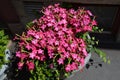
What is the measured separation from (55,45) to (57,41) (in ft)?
0.19

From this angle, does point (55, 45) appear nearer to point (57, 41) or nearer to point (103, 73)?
point (57, 41)

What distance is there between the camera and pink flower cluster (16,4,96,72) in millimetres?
2953

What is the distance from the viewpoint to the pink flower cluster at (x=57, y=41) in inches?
116

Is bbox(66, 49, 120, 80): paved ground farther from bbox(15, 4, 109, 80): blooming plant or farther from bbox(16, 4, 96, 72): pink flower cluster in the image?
bbox(16, 4, 96, 72): pink flower cluster

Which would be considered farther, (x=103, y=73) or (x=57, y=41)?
(x=103, y=73)

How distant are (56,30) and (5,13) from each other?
1535mm

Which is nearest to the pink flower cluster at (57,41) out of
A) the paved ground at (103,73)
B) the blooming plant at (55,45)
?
the blooming plant at (55,45)


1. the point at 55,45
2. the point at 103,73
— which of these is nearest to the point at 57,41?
the point at 55,45

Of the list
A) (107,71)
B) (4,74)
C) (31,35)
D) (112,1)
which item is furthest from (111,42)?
(4,74)

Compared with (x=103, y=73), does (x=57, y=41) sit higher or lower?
higher

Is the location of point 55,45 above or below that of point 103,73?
above

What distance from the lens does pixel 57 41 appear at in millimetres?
2971

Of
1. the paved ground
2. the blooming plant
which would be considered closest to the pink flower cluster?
the blooming plant

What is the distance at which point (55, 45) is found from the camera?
297 cm
